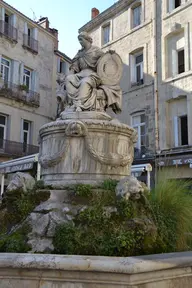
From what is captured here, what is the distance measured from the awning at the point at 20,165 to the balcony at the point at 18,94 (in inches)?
347

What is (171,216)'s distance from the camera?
572 centimetres

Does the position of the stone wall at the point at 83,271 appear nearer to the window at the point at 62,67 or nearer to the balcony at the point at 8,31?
the balcony at the point at 8,31

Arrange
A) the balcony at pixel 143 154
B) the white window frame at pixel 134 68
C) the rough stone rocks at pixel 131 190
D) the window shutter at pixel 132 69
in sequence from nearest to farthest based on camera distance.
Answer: the rough stone rocks at pixel 131 190, the balcony at pixel 143 154, the white window frame at pixel 134 68, the window shutter at pixel 132 69

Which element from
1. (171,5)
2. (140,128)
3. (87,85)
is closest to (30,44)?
(171,5)

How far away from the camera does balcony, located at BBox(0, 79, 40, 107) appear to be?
25109mm

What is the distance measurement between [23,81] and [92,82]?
2139 centimetres

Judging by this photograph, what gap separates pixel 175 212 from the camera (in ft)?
19.0

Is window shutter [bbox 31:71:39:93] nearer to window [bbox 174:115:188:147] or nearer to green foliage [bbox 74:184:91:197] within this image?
window [bbox 174:115:188:147]

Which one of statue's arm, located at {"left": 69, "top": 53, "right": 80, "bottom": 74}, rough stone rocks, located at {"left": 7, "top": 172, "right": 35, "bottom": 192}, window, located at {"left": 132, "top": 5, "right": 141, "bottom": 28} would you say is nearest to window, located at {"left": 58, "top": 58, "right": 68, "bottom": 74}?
window, located at {"left": 132, "top": 5, "right": 141, "bottom": 28}

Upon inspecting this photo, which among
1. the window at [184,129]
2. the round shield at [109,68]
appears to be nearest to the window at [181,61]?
the window at [184,129]

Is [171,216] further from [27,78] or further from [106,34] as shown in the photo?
[27,78]

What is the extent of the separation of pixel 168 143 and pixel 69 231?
1529 cm

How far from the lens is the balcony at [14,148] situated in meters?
24.0

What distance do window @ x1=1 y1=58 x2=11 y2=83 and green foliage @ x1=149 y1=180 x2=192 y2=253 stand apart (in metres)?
21.6
